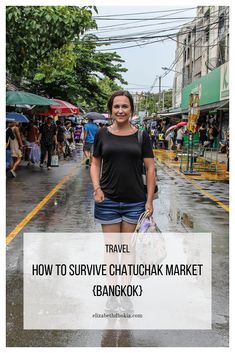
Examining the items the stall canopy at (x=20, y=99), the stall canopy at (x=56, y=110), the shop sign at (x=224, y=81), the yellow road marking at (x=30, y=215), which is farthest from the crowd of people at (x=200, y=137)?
the yellow road marking at (x=30, y=215)

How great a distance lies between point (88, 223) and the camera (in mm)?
9227

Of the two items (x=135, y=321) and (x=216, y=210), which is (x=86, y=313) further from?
(x=216, y=210)

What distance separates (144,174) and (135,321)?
4.06ft

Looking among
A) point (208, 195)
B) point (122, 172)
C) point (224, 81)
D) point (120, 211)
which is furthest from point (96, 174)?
point (224, 81)

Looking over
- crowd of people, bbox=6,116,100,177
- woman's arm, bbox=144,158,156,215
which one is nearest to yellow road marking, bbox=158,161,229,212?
crowd of people, bbox=6,116,100,177

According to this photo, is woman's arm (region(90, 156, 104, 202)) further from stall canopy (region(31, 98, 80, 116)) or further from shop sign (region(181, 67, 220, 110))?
shop sign (region(181, 67, 220, 110))

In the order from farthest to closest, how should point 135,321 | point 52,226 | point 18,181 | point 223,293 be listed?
point 18,181, point 52,226, point 223,293, point 135,321

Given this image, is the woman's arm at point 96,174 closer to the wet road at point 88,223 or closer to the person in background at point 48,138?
the wet road at point 88,223

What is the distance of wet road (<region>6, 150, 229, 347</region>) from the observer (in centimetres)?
446

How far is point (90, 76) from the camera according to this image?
32.0 metres

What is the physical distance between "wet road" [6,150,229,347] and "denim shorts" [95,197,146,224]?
3.02ft

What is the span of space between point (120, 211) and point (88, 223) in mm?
4347

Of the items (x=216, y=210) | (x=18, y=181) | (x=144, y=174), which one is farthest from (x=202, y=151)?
(x=144, y=174)

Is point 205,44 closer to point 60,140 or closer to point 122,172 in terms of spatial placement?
point 60,140
